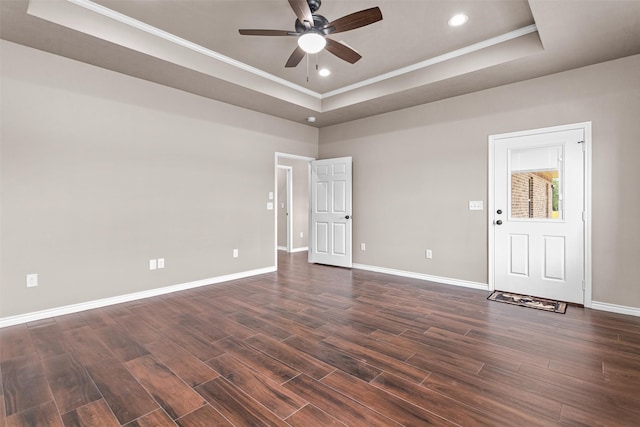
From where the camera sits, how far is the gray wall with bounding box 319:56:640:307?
11.1 feet

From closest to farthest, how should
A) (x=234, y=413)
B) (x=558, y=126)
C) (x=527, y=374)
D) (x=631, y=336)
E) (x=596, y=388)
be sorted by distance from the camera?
(x=234, y=413), (x=596, y=388), (x=527, y=374), (x=631, y=336), (x=558, y=126)

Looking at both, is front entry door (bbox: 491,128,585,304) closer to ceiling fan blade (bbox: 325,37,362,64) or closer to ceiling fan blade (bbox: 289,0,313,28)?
Result: ceiling fan blade (bbox: 325,37,362,64)

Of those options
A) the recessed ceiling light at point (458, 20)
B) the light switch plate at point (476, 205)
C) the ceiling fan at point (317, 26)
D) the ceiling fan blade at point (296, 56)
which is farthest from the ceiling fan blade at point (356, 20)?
the light switch plate at point (476, 205)

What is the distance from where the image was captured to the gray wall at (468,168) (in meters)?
3.37

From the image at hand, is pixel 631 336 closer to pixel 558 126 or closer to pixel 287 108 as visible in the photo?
pixel 558 126

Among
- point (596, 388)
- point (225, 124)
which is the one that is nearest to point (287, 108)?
point (225, 124)

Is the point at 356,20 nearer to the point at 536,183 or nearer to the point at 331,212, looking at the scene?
the point at 536,183

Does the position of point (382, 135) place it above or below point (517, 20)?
below

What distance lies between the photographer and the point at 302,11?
8.05 feet

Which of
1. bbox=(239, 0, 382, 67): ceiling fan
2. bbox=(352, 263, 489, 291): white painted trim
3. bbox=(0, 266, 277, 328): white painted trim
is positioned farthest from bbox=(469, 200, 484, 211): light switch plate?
bbox=(0, 266, 277, 328): white painted trim

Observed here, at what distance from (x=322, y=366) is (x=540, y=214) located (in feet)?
11.0

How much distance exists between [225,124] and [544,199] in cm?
451

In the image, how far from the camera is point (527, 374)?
2.17 m

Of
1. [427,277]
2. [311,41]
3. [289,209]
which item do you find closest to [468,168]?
[427,277]
